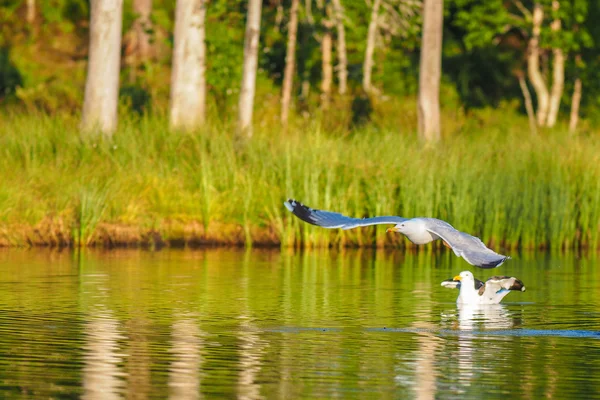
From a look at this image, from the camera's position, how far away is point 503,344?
1183cm

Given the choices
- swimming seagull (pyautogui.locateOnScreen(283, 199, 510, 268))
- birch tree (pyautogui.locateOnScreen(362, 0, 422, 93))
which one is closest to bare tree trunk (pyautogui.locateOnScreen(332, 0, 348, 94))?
birch tree (pyautogui.locateOnScreen(362, 0, 422, 93))

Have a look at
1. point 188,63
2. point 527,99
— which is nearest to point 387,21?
point 527,99

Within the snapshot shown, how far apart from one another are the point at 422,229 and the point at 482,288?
6.91ft

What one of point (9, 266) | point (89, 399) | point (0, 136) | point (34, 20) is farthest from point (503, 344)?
point (34, 20)

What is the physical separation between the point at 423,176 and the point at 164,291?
7122 millimetres

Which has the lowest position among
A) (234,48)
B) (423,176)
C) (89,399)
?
(89,399)

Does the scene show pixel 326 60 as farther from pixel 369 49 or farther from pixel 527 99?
pixel 527 99

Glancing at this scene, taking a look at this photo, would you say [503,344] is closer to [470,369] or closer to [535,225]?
[470,369]

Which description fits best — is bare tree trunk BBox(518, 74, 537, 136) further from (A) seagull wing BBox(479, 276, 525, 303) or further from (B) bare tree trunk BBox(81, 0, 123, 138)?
(A) seagull wing BBox(479, 276, 525, 303)

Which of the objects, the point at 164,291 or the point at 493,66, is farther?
the point at 493,66

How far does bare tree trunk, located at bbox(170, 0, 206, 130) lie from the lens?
91.7ft

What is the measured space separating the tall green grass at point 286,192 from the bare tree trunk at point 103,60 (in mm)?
2870

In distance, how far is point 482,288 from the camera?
592 inches

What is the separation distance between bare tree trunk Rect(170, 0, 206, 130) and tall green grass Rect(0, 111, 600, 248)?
4.90m
